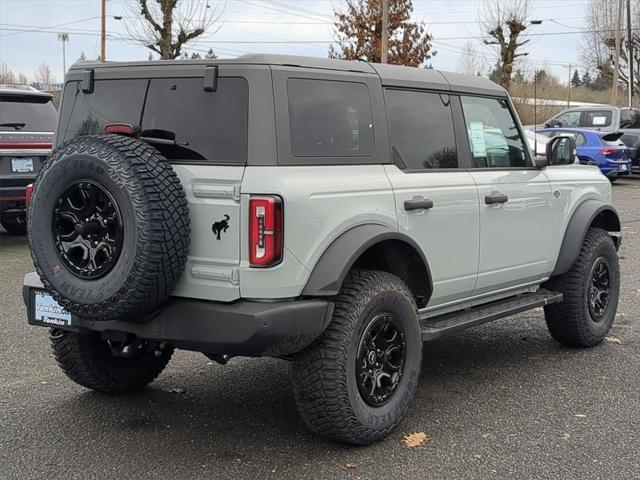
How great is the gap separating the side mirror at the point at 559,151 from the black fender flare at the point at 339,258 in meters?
2.10

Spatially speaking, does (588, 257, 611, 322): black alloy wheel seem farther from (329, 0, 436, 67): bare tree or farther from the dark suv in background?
(329, 0, 436, 67): bare tree

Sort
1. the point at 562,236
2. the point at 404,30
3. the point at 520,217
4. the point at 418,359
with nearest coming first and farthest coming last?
the point at 418,359, the point at 520,217, the point at 562,236, the point at 404,30

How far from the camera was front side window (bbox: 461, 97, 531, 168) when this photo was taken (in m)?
4.97

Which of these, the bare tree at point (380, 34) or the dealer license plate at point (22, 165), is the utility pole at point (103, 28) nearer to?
the bare tree at point (380, 34)

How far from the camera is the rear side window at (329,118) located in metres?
3.76

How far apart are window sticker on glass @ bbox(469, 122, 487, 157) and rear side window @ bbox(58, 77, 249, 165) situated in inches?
74.0

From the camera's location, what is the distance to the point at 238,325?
3438 mm

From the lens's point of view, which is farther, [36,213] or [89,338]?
[89,338]

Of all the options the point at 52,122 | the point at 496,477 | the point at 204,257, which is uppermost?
the point at 52,122

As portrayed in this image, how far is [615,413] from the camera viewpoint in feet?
14.5

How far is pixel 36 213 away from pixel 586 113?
18.1 metres

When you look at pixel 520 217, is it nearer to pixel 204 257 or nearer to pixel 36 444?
pixel 204 257

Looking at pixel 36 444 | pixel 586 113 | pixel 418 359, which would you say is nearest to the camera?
pixel 36 444

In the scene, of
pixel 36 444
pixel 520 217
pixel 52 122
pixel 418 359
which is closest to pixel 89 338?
pixel 36 444
